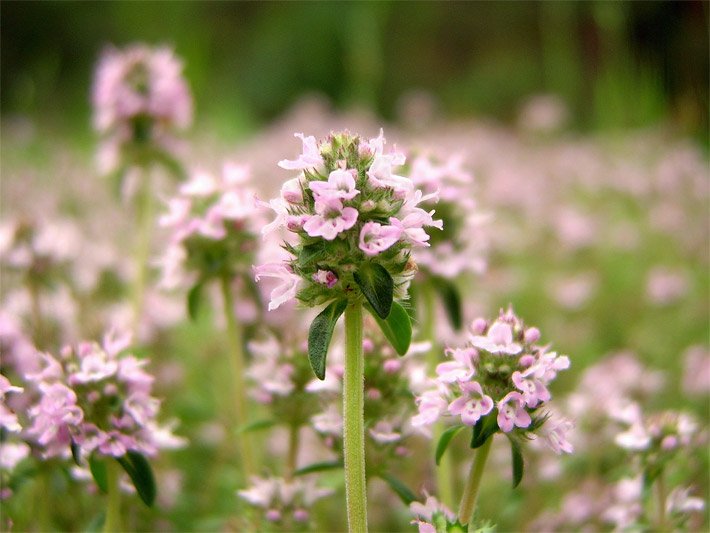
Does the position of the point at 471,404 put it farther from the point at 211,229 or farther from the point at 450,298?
the point at 211,229

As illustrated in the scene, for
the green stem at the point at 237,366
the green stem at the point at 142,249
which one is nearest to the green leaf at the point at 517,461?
the green stem at the point at 237,366

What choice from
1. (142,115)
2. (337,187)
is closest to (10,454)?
(337,187)

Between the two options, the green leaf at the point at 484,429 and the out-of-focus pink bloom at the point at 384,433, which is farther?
the out-of-focus pink bloom at the point at 384,433

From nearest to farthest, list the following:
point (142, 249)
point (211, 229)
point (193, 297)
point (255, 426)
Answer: point (255, 426) → point (211, 229) → point (193, 297) → point (142, 249)

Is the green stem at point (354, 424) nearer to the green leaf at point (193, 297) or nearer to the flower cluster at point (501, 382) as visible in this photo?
the flower cluster at point (501, 382)

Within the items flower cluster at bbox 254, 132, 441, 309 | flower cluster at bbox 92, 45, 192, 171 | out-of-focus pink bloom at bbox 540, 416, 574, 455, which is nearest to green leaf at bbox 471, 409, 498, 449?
out-of-focus pink bloom at bbox 540, 416, 574, 455

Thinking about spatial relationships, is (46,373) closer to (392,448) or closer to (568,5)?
(392,448)

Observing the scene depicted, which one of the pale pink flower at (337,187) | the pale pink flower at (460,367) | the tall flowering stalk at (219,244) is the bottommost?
the pale pink flower at (460,367)
